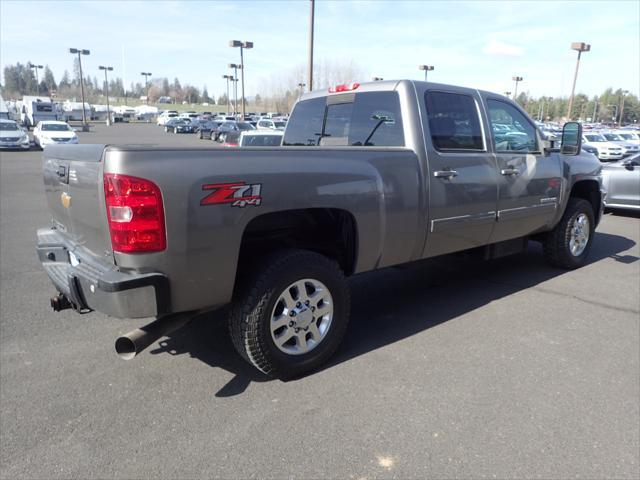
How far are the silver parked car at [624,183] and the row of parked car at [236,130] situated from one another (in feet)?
24.0

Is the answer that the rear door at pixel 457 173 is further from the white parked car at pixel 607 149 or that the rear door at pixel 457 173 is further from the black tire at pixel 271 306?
the white parked car at pixel 607 149

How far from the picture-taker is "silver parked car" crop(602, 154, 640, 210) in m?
10.3

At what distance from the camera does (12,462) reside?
2.50m

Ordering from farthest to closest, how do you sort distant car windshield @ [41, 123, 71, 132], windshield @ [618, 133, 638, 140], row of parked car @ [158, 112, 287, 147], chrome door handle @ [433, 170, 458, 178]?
windshield @ [618, 133, 638, 140]
distant car windshield @ [41, 123, 71, 132]
row of parked car @ [158, 112, 287, 147]
chrome door handle @ [433, 170, 458, 178]

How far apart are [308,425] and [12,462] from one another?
5.08 feet

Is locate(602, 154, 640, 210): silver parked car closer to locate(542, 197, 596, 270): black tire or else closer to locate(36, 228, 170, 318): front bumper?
locate(542, 197, 596, 270): black tire

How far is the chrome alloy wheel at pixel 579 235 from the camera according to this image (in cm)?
588

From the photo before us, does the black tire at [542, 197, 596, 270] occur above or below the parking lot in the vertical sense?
above

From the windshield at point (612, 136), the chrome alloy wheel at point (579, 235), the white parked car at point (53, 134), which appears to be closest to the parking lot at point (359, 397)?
the chrome alloy wheel at point (579, 235)

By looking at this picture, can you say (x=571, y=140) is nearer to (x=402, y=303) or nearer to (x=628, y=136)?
(x=402, y=303)

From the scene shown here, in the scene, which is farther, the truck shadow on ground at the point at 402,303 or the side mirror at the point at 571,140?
the side mirror at the point at 571,140

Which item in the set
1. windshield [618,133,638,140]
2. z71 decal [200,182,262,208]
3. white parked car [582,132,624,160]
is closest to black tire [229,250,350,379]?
z71 decal [200,182,262,208]

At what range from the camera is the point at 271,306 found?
3.13m

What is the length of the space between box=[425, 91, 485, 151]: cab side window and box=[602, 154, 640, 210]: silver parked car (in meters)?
7.32
